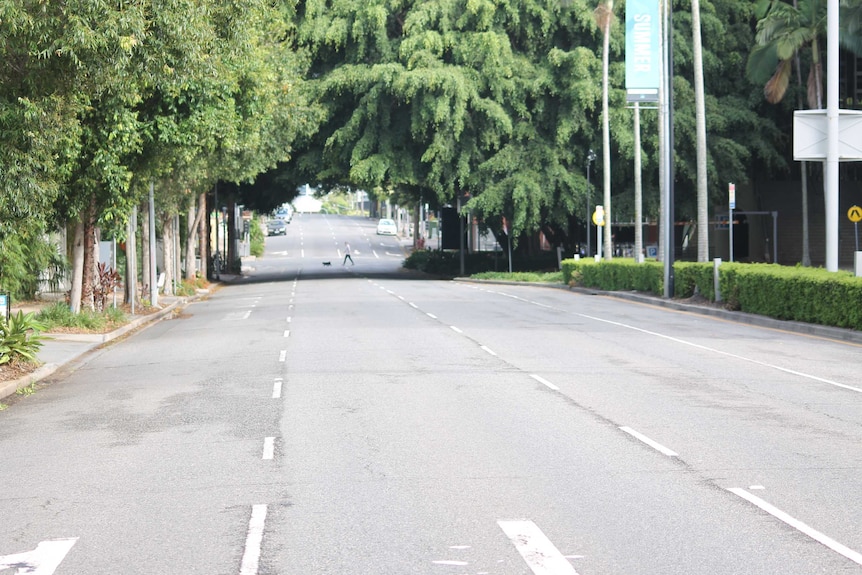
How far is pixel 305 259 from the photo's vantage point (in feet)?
311

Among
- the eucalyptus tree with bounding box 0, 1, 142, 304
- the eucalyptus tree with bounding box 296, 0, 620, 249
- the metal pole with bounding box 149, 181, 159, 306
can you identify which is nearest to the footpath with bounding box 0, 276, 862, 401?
the metal pole with bounding box 149, 181, 159, 306

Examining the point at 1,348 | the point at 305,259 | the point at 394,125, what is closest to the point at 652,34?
the point at 394,125

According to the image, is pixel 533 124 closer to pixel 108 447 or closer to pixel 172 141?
pixel 172 141

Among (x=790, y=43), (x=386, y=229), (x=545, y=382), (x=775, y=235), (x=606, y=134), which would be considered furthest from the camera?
(x=386, y=229)

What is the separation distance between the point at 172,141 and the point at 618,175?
3447 cm

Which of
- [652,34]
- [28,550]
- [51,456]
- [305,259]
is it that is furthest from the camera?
[305,259]

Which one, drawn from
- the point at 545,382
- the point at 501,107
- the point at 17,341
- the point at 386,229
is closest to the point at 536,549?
the point at 545,382

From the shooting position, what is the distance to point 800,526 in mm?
8094

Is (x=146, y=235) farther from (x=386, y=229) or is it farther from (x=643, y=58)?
(x=386, y=229)

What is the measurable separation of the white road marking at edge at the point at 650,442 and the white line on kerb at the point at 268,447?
11.5 feet

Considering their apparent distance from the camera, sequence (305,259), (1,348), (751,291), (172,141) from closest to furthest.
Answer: (1,348)
(172,141)
(751,291)
(305,259)

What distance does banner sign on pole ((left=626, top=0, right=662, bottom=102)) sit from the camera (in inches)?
1608

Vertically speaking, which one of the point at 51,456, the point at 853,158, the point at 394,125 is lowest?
the point at 51,456

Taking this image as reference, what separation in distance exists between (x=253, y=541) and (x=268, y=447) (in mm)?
3773
